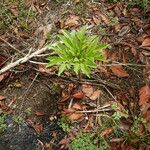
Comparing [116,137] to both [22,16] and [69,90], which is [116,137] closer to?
[69,90]

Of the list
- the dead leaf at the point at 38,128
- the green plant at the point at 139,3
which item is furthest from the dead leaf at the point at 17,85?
the green plant at the point at 139,3

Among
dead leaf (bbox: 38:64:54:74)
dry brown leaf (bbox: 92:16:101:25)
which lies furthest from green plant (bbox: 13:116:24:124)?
dry brown leaf (bbox: 92:16:101:25)

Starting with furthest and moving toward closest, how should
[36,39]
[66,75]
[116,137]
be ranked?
1. [36,39]
2. [66,75]
3. [116,137]

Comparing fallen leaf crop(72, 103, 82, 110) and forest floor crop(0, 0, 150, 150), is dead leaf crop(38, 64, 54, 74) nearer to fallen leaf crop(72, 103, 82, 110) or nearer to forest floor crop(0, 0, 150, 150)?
forest floor crop(0, 0, 150, 150)

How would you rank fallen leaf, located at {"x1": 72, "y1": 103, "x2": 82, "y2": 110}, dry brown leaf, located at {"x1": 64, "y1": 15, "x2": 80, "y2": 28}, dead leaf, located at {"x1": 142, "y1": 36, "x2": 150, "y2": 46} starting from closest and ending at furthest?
fallen leaf, located at {"x1": 72, "y1": 103, "x2": 82, "y2": 110} < dead leaf, located at {"x1": 142, "y1": 36, "x2": 150, "y2": 46} < dry brown leaf, located at {"x1": 64, "y1": 15, "x2": 80, "y2": 28}

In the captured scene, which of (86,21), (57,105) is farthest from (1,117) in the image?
(86,21)

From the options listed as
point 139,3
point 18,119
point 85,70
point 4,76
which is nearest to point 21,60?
point 4,76

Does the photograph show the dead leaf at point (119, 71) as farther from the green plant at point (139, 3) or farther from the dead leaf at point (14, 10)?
the dead leaf at point (14, 10)
